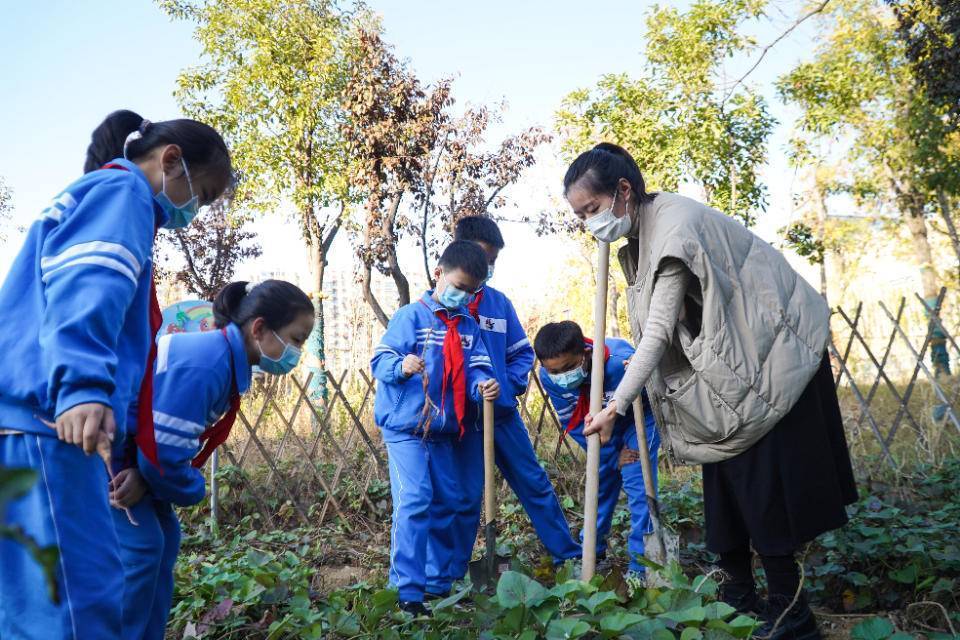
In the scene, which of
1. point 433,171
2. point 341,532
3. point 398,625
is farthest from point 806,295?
point 433,171

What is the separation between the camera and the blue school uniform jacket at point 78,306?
144 cm

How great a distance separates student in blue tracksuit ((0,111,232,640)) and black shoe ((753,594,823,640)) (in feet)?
5.82

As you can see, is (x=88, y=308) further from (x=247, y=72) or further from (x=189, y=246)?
(x=189, y=246)

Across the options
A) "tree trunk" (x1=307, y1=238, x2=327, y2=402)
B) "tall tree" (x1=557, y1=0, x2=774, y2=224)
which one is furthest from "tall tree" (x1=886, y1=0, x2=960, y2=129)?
"tree trunk" (x1=307, y1=238, x2=327, y2=402)

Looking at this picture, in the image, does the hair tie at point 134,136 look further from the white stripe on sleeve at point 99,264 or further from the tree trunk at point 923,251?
the tree trunk at point 923,251

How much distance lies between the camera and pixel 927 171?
9844mm

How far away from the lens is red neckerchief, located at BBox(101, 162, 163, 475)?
5.81 ft

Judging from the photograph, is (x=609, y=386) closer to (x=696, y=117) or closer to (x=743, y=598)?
(x=743, y=598)

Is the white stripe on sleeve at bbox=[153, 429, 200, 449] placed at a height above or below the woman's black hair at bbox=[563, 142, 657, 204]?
below

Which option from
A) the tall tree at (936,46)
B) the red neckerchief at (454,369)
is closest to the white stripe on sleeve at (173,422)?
the red neckerchief at (454,369)

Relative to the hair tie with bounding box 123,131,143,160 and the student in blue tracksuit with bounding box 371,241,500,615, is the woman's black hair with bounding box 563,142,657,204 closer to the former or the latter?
the student in blue tracksuit with bounding box 371,241,500,615

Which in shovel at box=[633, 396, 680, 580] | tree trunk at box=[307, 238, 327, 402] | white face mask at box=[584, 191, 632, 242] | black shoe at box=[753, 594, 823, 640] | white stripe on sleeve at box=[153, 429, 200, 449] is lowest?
black shoe at box=[753, 594, 823, 640]

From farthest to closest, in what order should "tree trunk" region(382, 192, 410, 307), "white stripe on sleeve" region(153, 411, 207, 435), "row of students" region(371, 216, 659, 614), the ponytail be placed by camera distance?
"tree trunk" region(382, 192, 410, 307)
"row of students" region(371, 216, 659, 614)
"white stripe on sleeve" region(153, 411, 207, 435)
the ponytail

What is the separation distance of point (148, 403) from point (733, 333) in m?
1.56
